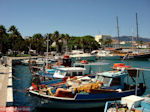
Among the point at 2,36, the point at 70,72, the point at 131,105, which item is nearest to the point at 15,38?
the point at 2,36

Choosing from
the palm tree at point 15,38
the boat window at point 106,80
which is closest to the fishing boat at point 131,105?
the boat window at point 106,80

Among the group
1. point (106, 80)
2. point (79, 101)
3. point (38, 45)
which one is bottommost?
point (79, 101)

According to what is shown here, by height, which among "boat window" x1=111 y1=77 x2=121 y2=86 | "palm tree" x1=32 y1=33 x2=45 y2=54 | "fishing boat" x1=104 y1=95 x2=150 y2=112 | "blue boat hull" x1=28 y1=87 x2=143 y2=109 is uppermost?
"palm tree" x1=32 y1=33 x2=45 y2=54

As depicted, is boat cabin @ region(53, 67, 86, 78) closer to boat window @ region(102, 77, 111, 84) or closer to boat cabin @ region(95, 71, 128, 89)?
boat cabin @ region(95, 71, 128, 89)

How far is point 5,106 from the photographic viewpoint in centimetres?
1588

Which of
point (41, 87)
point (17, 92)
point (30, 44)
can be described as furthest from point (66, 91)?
point (30, 44)

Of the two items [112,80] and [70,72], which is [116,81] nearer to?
[112,80]

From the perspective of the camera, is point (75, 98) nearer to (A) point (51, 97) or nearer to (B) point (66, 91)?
(B) point (66, 91)

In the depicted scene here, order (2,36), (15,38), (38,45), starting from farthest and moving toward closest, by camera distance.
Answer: (38,45) → (15,38) → (2,36)

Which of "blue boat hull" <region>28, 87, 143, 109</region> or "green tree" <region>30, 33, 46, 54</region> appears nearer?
"blue boat hull" <region>28, 87, 143, 109</region>

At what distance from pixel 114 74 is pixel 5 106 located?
11.9 meters

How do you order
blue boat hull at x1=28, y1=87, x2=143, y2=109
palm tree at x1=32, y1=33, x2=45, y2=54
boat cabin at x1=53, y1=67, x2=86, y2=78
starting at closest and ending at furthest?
blue boat hull at x1=28, y1=87, x2=143, y2=109
boat cabin at x1=53, y1=67, x2=86, y2=78
palm tree at x1=32, y1=33, x2=45, y2=54

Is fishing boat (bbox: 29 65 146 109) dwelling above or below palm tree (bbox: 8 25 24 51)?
below

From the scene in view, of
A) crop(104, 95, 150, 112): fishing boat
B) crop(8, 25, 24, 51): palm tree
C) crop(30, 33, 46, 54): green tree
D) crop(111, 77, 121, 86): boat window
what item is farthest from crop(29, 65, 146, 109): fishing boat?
crop(30, 33, 46, 54): green tree
